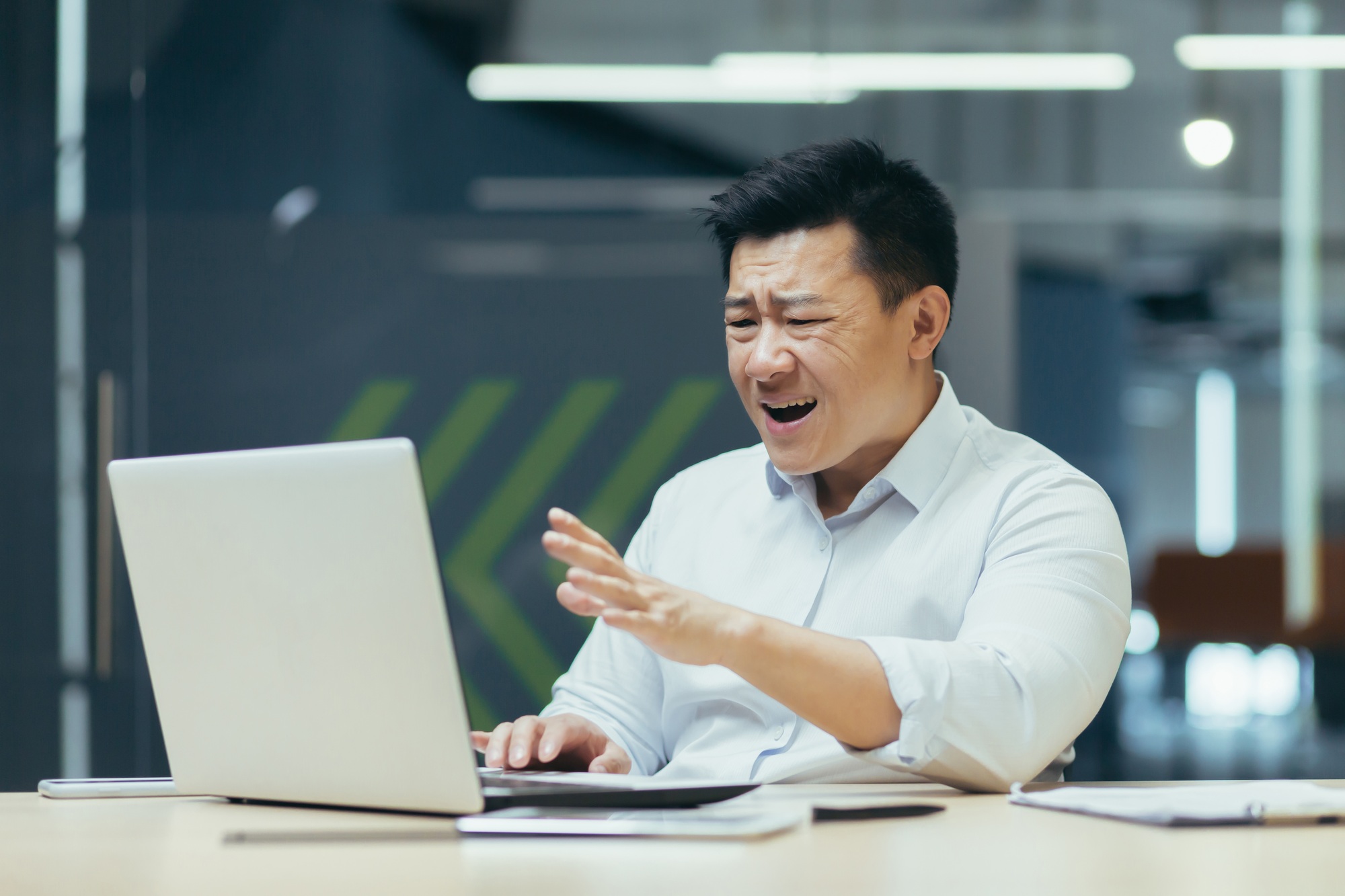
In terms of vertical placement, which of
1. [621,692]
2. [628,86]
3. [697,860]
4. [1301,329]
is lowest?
[697,860]

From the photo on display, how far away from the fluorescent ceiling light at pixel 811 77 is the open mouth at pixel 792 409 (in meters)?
2.09

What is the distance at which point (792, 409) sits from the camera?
6.44 feet

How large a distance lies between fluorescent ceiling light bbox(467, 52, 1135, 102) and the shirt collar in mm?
2061

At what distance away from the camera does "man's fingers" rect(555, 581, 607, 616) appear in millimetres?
1225

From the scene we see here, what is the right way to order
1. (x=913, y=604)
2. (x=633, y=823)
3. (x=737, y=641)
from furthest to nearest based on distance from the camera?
(x=913, y=604) < (x=737, y=641) < (x=633, y=823)

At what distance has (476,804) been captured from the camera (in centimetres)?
112

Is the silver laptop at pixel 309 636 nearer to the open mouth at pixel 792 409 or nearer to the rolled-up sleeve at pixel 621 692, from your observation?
the rolled-up sleeve at pixel 621 692

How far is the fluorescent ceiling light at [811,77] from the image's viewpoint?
382 cm

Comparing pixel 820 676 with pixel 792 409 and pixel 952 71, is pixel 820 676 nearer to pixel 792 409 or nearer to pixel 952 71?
pixel 792 409

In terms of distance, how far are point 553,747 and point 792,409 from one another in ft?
2.06

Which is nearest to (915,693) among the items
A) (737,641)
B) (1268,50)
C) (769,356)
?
(737,641)

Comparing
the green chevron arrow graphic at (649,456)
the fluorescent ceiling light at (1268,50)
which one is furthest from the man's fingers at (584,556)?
the fluorescent ceiling light at (1268,50)

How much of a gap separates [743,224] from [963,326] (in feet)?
6.14

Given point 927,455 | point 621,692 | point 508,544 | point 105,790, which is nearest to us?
point 105,790
